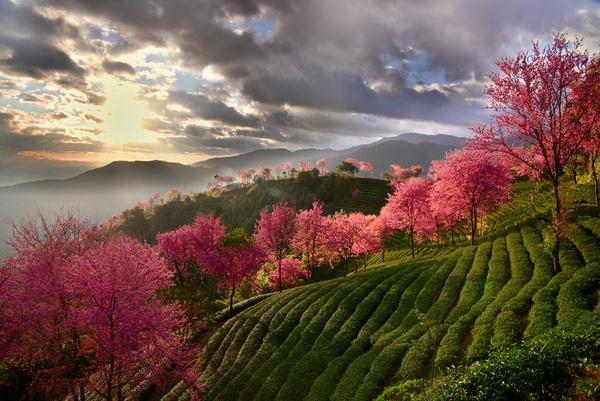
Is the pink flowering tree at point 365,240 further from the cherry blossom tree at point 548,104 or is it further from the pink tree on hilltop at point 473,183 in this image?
the cherry blossom tree at point 548,104

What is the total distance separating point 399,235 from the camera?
3371 inches

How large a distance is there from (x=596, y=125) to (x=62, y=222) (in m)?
43.3

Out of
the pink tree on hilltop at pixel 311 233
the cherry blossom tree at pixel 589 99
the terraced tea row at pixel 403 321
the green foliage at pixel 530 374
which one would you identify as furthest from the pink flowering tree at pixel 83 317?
the pink tree on hilltop at pixel 311 233

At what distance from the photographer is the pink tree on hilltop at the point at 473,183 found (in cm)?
4494

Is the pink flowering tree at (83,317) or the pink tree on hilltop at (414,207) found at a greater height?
the pink tree on hilltop at (414,207)

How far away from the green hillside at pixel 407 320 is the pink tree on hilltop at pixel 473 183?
5.38m

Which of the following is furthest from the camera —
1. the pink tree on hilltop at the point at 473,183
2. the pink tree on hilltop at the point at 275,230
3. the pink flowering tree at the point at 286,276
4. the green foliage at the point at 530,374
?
the pink flowering tree at the point at 286,276

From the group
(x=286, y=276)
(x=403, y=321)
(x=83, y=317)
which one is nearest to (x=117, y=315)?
(x=83, y=317)

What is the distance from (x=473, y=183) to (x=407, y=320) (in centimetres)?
2575

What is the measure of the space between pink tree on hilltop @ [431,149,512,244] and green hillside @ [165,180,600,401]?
212 inches

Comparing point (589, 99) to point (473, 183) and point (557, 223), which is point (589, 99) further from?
point (473, 183)

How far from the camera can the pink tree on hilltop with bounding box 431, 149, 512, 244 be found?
147 feet

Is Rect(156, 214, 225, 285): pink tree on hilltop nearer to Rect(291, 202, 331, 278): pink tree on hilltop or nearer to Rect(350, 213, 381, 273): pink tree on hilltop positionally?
Rect(291, 202, 331, 278): pink tree on hilltop

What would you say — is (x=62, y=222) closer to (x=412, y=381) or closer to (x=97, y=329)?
(x=97, y=329)
